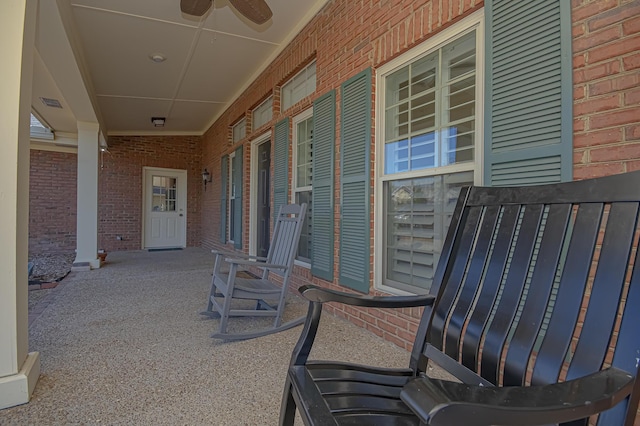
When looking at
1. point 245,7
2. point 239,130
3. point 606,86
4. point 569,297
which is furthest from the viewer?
point 239,130

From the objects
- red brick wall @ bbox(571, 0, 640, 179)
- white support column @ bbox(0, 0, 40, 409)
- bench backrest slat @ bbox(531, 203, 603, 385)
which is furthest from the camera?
white support column @ bbox(0, 0, 40, 409)

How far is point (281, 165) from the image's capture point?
13.6ft

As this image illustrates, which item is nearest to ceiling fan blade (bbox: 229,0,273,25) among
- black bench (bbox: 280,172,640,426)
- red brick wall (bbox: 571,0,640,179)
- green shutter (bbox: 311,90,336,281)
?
green shutter (bbox: 311,90,336,281)

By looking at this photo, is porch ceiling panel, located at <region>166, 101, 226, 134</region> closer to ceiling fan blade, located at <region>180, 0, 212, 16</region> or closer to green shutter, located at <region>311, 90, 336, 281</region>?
ceiling fan blade, located at <region>180, 0, 212, 16</region>

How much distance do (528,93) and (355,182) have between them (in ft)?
4.60

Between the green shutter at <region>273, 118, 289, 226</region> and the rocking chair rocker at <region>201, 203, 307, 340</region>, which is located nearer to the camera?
the rocking chair rocker at <region>201, 203, 307, 340</region>

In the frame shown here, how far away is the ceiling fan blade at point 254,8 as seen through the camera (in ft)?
8.16

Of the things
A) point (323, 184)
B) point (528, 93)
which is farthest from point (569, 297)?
point (323, 184)

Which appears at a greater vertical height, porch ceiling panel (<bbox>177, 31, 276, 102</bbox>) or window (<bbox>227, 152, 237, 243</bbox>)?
porch ceiling panel (<bbox>177, 31, 276, 102</bbox>)

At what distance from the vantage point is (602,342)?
0.74m

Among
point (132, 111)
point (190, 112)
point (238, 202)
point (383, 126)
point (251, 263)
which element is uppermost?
point (190, 112)

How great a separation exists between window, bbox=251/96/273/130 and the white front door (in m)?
3.92

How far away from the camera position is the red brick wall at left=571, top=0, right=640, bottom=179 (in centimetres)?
126

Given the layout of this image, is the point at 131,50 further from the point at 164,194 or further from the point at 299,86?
the point at 164,194
